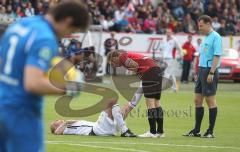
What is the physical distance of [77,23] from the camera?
6023 mm

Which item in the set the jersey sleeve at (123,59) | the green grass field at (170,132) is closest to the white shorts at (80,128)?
the green grass field at (170,132)

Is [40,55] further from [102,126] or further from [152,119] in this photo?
[152,119]

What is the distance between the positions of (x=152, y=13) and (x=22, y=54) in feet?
107

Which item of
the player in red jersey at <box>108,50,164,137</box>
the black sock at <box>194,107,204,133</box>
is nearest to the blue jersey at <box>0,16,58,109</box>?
the player in red jersey at <box>108,50,164,137</box>

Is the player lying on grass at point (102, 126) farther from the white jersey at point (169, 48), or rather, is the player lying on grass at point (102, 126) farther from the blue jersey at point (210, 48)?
the white jersey at point (169, 48)

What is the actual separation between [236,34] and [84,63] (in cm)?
1100

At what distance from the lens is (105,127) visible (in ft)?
45.5

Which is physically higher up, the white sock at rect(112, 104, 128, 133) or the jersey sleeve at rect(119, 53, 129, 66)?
the jersey sleeve at rect(119, 53, 129, 66)

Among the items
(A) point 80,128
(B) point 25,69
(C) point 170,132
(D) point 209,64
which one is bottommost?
(C) point 170,132

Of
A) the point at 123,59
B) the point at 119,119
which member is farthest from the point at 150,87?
the point at 119,119

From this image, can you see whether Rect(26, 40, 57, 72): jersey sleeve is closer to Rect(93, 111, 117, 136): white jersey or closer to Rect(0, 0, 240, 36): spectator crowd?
Rect(93, 111, 117, 136): white jersey

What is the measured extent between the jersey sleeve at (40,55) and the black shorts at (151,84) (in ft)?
26.9

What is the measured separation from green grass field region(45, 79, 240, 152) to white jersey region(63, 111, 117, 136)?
10.7 inches

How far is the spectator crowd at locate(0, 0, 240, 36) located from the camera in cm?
3406
